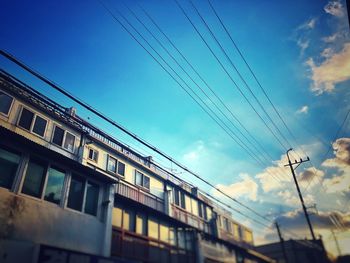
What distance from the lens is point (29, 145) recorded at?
39.7 ft

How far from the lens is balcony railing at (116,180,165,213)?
19312mm

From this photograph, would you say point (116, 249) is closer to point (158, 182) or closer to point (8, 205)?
point (8, 205)

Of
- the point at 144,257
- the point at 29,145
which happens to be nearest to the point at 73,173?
the point at 29,145

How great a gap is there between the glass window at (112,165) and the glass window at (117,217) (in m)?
6.65

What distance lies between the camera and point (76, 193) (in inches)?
540

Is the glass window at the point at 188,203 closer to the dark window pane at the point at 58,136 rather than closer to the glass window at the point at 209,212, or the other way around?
the glass window at the point at 209,212

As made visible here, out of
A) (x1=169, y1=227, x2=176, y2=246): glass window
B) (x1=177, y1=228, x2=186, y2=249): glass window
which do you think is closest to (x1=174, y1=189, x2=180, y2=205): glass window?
(x1=177, y1=228, x2=186, y2=249): glass window

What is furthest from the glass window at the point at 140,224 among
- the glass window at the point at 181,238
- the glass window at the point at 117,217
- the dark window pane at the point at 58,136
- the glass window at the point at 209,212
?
the glass window at the point at 209,212

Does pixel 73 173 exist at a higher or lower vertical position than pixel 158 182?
lower

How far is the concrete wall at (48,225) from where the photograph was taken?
34.2ft

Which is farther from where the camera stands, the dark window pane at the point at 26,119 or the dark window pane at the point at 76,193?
the dark window pane at the point at 26,119

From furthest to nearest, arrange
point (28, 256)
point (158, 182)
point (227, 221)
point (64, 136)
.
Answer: point (227, 221) → point (158, 182) → point (64, 136) → point (28, 256)

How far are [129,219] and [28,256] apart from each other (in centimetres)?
676

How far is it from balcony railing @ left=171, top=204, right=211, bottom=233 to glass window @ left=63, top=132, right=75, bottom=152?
10.1m
